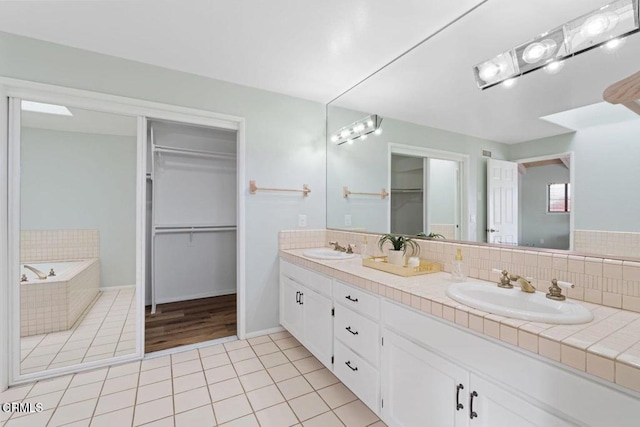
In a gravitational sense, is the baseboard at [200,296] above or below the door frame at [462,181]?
below

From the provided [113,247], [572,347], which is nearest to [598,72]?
[572,347]

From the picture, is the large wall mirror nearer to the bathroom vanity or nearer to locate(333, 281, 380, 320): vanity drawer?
the bathroom vanity

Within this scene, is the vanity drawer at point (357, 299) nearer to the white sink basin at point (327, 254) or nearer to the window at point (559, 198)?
the white sink basin at point (327, 254)

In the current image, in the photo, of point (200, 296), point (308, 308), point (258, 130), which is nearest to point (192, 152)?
point (258, 130)

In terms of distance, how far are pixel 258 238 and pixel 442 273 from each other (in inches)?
66.5

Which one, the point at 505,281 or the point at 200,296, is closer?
the point at 505,281

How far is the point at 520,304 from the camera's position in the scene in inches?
49.2

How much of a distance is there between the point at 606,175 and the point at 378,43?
1543mm

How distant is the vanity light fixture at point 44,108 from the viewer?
1973 millimetres

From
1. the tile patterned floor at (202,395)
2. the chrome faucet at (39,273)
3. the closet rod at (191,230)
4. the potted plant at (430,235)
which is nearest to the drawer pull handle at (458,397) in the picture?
the tile patterned floor at (202,395)

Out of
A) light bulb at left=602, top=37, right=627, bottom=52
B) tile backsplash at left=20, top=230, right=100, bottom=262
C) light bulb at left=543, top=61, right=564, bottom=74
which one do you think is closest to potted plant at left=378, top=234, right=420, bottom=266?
light bulb at left=543, top=61, right=564, bottom=74

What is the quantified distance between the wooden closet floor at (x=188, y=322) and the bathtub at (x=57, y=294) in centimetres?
66

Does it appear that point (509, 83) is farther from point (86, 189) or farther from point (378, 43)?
point (86, 189)

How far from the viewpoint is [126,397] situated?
5.98 ft
